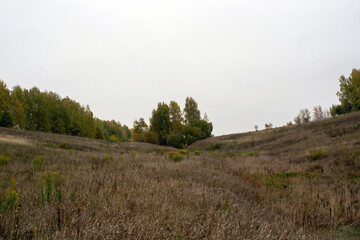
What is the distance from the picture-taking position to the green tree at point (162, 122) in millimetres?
51156

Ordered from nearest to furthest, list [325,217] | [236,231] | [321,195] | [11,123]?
[236,231] → [325,217] → [321,195] → [11,123]

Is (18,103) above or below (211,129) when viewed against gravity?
above

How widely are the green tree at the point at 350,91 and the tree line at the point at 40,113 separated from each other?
5984 cm

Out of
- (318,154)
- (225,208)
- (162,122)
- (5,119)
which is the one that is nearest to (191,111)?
(162,122)

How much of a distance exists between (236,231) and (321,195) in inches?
158

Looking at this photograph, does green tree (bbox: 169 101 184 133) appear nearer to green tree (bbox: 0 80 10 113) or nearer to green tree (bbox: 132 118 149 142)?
green tree (bbox: 132 118 149 142)

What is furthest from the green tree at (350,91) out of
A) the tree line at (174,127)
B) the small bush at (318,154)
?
the small bush at (318,154)

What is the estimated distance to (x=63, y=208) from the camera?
2350 millimetres

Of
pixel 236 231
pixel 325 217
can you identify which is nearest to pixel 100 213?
pixel 236 231

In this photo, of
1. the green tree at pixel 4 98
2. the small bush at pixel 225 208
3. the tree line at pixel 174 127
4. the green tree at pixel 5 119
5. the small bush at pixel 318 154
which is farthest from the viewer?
the tree line at pixel 174 127

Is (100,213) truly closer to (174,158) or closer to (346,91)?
(174,158)

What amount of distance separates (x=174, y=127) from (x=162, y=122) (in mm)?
3264

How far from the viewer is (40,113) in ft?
147

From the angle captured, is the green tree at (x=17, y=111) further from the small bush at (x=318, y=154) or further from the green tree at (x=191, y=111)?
the small bush at (x=318, y=154)
